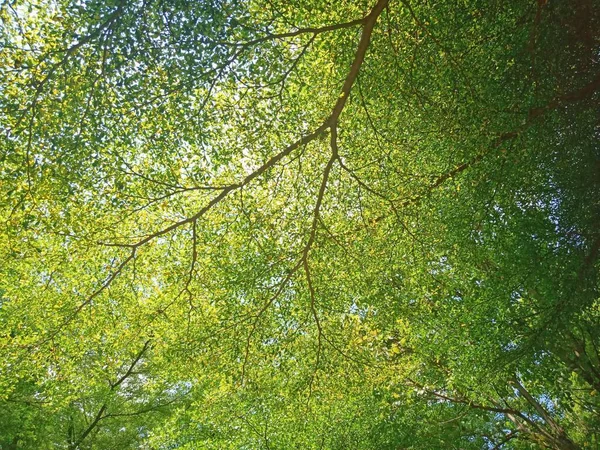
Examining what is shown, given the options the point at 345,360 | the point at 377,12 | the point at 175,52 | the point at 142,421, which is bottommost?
the point at 345,360

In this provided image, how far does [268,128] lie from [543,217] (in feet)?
12.4

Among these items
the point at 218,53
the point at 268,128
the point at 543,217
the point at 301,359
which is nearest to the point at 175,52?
the point at 218,53

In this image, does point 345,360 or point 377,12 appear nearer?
point 377,12

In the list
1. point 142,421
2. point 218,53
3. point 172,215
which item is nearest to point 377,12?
point 218,53

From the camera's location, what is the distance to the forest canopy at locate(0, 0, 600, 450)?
167 inches

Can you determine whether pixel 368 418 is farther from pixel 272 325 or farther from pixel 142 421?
pixel 142 421

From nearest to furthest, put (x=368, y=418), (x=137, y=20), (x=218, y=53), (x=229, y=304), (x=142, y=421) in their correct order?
1. (x=137, y=20)
2. (x=218, y=53)
3. (x=229, y=304)
4. (x=368, y=418)
5. (x=142, y=421)

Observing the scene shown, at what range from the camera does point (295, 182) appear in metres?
5.56

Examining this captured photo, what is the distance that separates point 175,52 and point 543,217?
4.87 metres

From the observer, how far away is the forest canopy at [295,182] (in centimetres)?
425

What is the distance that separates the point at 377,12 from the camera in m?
4.36

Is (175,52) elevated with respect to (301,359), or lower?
elevated

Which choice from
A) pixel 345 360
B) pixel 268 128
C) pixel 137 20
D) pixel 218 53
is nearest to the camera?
pixel 137 20

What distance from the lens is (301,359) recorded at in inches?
251
